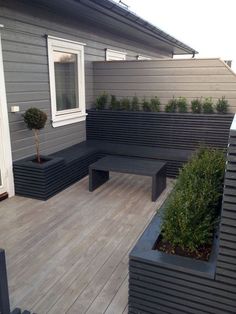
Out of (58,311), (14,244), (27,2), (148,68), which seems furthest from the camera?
(148,68)

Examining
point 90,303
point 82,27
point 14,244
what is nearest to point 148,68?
point 82,27

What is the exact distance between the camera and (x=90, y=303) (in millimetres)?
2115

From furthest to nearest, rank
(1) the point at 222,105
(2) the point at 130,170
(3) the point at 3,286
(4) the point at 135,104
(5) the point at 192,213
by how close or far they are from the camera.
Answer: (4) the point at 135,104 → (1) the point at 222,105 → (2) the point at 130,170 → (5) the point at 192,213 → (3) the point at 3,286

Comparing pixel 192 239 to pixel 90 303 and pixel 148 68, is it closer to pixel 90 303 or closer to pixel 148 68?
pixel 90 303

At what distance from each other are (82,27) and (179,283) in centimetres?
500

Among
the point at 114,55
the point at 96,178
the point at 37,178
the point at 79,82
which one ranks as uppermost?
the point at 114,55

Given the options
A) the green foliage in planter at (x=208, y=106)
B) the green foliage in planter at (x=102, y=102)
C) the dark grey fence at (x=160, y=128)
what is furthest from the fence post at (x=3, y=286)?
the green foliage in planter at (x=102, y=102)

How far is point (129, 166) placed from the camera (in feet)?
13.8

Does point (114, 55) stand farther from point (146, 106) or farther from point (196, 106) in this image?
point (196, 106)

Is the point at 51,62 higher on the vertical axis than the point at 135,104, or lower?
higher

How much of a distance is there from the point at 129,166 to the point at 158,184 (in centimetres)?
49

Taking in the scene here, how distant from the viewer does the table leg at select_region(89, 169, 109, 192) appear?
14.0ft

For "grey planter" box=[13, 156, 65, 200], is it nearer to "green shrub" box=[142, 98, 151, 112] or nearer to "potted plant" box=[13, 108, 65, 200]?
"potted plant" box=[13, 108, 65, 200]

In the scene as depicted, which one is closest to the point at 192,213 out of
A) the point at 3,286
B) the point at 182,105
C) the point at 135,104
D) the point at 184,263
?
the point at 184,263
